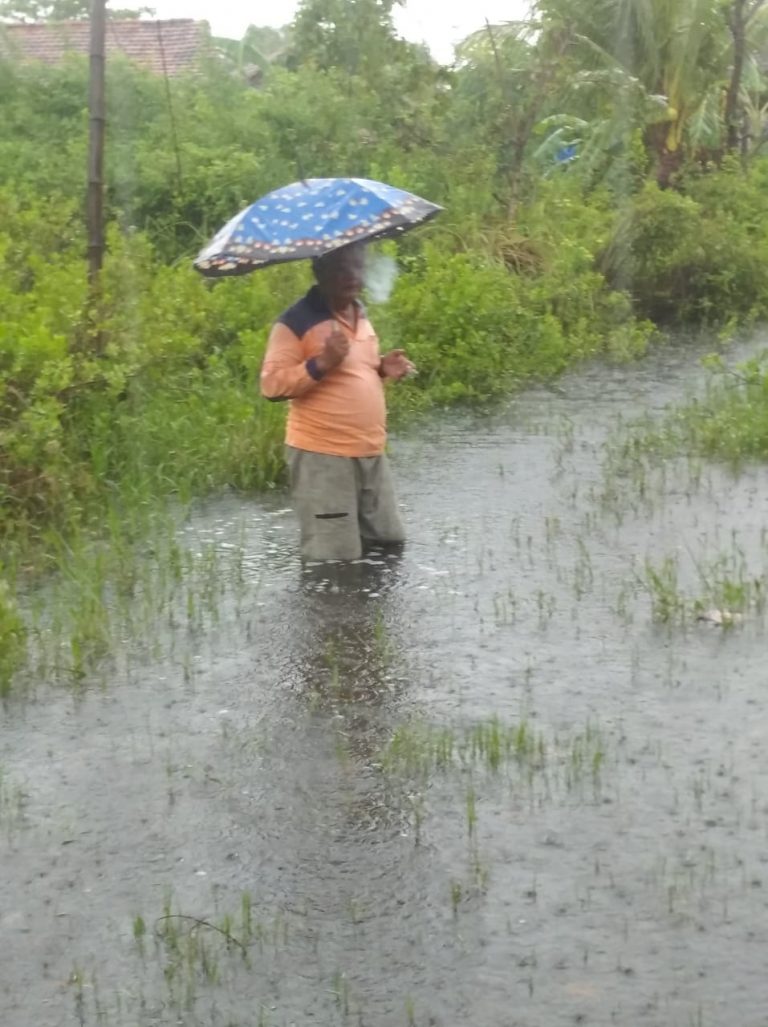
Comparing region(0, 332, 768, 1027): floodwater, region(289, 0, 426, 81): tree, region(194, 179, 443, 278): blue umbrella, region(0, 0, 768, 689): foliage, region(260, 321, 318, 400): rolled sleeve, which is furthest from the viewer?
region(289, 0, 426, 81): tree

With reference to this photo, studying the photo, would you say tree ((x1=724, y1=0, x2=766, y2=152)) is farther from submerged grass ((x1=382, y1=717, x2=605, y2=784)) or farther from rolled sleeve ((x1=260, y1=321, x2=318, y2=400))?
submerged grass ((x1=382, y1=717, x2=605, y2=784))

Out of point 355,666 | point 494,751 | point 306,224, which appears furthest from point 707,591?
point 306,224

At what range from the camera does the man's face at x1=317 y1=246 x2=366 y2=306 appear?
21.5 ft

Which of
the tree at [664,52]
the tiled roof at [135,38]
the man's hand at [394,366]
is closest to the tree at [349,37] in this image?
the tiled roof at [135,38]

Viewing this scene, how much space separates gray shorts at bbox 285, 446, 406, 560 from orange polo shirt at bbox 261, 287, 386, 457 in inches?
2.3

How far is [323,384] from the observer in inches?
264

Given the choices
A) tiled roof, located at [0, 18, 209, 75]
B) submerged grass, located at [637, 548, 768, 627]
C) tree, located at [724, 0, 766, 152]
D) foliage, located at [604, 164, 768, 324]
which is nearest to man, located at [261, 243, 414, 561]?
submerged grass, located at [637, 548, 768, 627]

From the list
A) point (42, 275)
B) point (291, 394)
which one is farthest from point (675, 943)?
point (42, 275)

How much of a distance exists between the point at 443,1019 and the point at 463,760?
147 cm

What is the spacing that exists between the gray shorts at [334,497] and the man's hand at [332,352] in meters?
0.48

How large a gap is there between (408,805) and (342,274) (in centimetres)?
277

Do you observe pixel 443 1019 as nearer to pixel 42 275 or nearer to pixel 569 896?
pixel 569 896

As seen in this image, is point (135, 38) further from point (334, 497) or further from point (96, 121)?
point (334, 497)

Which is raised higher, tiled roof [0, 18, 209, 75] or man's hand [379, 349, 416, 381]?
tiled roof [0, 18, 209, 75]
